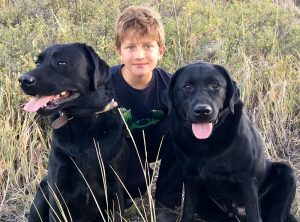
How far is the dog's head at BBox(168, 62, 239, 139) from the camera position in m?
2.71

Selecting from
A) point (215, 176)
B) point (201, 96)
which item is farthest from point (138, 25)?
point (215, 176)

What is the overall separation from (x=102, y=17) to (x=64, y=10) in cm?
42

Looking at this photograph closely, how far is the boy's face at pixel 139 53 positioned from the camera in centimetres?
328

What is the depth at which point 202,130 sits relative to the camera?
2.76m

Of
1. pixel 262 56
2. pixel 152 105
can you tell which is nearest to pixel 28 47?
pixel 152 105

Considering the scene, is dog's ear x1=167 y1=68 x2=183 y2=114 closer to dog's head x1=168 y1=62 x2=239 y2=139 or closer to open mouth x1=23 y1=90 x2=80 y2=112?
dog's head x1=168 y1=62 x2=239 y2=139

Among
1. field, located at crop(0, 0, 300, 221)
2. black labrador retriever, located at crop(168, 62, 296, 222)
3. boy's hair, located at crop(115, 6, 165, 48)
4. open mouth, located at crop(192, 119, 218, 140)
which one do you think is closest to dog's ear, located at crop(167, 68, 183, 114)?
black labrador retriever, located at crop(168, 62, 296, 222)

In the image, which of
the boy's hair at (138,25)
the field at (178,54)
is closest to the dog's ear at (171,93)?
the boy's hair at (138,25)

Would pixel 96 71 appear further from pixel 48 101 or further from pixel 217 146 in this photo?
pixel 217 146

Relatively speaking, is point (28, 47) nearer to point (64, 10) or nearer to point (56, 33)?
point (56, 33)

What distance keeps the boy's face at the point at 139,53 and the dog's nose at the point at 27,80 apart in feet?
2.91

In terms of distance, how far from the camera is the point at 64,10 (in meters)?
5.45

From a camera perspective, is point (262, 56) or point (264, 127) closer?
point (264, 127)

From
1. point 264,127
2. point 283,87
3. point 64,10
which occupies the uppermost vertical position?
point 64,10
